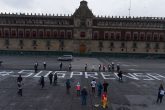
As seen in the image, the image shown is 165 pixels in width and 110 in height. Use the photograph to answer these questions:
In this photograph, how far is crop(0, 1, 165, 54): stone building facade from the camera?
7612cm

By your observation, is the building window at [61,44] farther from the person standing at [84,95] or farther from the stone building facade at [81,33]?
the person standing at [84,95]

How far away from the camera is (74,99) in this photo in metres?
22.2

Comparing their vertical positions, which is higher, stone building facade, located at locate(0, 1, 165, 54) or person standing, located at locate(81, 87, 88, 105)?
stone building facade, located at locate(0, 1, 165, 54)

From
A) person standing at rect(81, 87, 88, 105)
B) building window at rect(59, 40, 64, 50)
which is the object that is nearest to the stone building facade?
building window at rect(59, 40, 64, 50)

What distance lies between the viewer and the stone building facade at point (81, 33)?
2997 inches

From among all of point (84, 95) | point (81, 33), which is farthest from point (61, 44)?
point (84, 95)

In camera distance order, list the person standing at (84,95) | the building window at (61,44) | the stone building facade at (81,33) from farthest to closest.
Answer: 1. the building window at (61,44)
2. the stone building facade at (81,33)
3. the person standing at (84,95)

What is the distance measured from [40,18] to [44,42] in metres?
7.83

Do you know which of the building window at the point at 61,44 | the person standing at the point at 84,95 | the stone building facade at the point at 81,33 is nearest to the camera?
the person standing at the point at 84,95

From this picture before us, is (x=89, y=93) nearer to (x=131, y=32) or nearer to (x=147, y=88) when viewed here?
(x=147, y=88)

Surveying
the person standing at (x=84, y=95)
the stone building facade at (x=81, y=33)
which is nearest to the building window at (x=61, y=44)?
the stone building facade at (x=81, y=33)

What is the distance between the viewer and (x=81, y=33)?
76812 millimetres

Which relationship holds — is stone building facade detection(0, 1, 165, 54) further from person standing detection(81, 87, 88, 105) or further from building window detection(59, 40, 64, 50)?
person standing detection(81, 87, 88, 105)

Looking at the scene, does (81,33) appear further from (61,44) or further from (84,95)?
(84,95)
